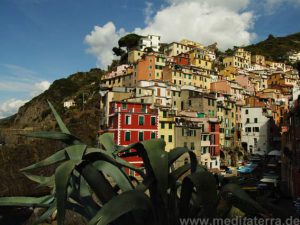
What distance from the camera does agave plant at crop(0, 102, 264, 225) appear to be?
3.84m

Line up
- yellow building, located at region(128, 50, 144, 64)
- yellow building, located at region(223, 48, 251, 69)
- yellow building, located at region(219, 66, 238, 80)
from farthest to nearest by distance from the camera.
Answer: yellow building, located at region(223, 48, 251, 69) → yellow building, located at region(219, 66, 238, 80) → yellow building, located at region(128, 50, 144, 64)

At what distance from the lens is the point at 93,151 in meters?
4.69

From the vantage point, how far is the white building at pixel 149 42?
8575 cm

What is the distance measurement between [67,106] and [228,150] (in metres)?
38.0

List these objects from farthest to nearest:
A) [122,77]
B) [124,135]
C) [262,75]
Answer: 1. [262,75]
2. [122,77]
3. [124,135]

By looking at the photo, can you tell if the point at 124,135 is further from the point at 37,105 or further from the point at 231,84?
the point at 37,105

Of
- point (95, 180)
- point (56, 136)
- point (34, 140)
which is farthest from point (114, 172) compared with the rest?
point (34, 140)

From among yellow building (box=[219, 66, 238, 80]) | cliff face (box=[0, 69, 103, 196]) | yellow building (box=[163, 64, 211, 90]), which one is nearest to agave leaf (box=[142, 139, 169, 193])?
cliff face (box=[0, 69, 103, 196])

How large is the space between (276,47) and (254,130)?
110 metres

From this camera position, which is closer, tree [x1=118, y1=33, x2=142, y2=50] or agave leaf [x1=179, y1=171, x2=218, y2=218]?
agave leaf [x1=179, y1=171, x2=218, y2=218]

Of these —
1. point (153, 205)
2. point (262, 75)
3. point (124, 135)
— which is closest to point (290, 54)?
point (262, 75)

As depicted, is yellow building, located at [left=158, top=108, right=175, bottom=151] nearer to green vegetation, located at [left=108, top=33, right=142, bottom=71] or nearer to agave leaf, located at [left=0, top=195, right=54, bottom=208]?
agave leaf, located at [left=0, top=195, right=54, bottom=208]

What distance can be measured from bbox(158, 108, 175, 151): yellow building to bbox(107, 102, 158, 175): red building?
2.99 ft

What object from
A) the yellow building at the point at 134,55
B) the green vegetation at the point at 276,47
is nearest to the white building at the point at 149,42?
the yellow building at the point at 134,55
